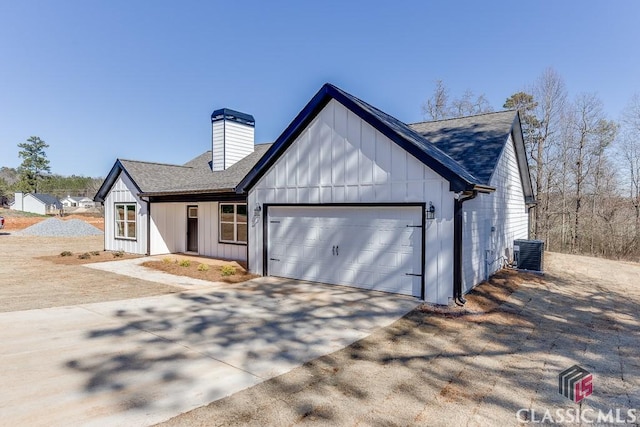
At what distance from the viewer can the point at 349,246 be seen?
876 centimetres

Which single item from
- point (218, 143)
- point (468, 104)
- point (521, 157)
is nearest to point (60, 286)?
point (218, 143)

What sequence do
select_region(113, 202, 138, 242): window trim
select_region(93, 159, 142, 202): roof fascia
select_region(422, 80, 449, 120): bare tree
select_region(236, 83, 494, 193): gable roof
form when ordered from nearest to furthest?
select_region(236, 83, 494, 193): gable roof → select_region(93, 159, 142, 202): roof fascia → select_region(113, 202, 138, 242): window trim → select_region(422, 80, 449, 120): bare tree

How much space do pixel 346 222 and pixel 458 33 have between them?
1303 cm

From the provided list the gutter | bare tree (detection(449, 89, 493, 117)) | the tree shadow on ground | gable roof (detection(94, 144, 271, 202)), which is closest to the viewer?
the tree shadow on ground

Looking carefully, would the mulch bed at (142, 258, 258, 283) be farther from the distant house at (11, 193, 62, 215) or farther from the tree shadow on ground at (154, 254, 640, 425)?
the distant house at (11, 193, 62, 215)

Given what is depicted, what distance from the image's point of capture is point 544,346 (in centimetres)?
515

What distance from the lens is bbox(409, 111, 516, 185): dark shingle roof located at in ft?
30.2

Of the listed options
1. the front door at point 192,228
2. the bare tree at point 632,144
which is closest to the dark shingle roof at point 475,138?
the front door at point 192,228

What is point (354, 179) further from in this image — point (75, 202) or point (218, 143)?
point (75, 202)

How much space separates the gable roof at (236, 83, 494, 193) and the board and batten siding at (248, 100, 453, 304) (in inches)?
6.7

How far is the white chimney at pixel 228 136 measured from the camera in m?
15.7

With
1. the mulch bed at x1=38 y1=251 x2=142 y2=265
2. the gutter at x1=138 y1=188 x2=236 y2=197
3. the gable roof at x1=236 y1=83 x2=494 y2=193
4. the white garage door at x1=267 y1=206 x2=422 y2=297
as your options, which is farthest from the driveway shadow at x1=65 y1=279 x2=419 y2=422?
the mulch bed at x1=38 y1=251 x2=142 y2=265

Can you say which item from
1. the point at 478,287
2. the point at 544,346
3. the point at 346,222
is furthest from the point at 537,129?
the point at 544,346

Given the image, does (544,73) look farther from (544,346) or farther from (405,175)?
(544,346)
